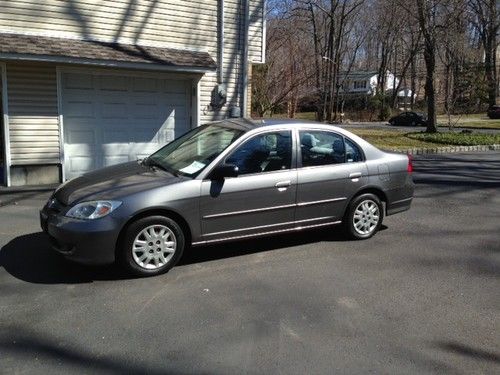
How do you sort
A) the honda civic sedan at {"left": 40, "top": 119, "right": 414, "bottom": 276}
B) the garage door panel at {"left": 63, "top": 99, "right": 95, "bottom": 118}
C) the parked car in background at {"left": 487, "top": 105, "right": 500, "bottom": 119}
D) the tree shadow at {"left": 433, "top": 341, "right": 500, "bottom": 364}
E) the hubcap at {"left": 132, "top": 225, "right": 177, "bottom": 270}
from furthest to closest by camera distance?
1. the parked car in background at {"left": 487, "top": 105, "right": 500, "bottom": 119}
2. the garage door panel at {"left": 63, "top": 99, "right": 95, "bottom": 118}
3. the hubcap at {"left": 132, "top": 225, "right": 177, "bottom": 270}
4. the honda civic sedan at {"left": 40, "top": 119, "right": 414, "bottom": 276}
5. the tree shadow at {"left": 433, "top": 341, "right": 500, "bottom": 364}

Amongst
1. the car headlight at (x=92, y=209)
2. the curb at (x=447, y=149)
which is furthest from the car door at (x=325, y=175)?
the curb at (x=447, y=149)

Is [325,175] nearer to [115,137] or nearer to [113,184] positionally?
[113,184]

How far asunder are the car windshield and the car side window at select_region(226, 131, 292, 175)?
16 centimetres

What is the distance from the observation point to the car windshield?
213 inches

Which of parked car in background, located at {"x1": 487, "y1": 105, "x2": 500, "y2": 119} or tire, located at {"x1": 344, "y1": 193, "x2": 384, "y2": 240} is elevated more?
parked car in background, located at {"x1": 487, "y1": 105, "x2": 500, "y2": 119}

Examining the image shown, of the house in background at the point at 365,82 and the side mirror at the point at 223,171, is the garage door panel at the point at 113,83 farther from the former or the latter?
the house in background at the point at 365,82

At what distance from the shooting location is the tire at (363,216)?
621 cm

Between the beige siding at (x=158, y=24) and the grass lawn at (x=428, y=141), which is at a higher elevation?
the beige siding at (x=158, y=24)

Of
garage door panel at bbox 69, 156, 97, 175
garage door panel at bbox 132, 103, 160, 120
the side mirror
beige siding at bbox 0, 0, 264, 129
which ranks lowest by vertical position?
garage door panel at bbox 69, 156, 97, 175

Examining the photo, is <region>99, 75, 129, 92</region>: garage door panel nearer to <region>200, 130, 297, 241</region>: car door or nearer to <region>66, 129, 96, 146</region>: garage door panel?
<region>66, 129, 96, 146</region>: garage door panel

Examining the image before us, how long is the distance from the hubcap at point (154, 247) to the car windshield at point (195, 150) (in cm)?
67

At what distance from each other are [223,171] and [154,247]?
1.01 meters

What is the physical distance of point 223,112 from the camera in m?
→ 12.0

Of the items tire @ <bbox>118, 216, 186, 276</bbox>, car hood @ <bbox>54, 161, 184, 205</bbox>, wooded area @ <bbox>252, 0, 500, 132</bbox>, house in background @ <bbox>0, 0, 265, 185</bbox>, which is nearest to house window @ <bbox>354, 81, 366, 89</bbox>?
wooded area @ <bbox>252, 0, 500, 132</bbox>
